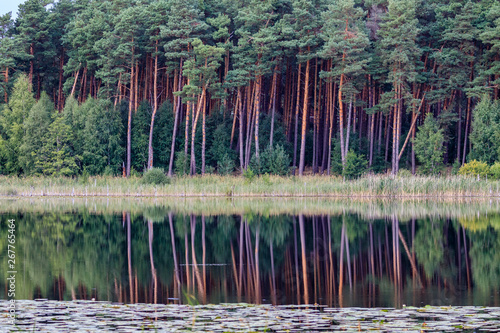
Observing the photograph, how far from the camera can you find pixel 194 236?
24109 millimetres

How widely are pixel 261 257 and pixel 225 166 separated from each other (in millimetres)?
34211

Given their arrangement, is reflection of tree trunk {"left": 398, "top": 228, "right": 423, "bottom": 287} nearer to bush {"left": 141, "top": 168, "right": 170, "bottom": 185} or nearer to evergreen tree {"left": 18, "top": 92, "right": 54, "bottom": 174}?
bush {"left": 141, "top": 168, "right": 170, "bottom": 185}

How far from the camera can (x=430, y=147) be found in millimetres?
49406

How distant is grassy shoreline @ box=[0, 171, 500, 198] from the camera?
40469 millimetres

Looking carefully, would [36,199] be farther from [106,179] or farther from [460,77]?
[460,77]

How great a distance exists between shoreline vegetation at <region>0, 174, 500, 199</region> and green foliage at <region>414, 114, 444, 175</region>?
18.4 ft

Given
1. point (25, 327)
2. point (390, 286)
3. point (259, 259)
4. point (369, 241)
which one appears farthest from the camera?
point (369, 241)

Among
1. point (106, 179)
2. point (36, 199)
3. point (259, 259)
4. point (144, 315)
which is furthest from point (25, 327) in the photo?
point (106, 179)

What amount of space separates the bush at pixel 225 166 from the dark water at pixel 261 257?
65.6 feet

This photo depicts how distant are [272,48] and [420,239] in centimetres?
3271

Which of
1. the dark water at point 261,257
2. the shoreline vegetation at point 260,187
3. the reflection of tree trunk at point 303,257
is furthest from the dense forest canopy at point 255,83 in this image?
the reflection of tree trunk at point 303,257

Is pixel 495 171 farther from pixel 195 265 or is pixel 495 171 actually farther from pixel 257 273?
pixel 257 273

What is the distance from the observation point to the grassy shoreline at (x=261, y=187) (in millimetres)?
40469

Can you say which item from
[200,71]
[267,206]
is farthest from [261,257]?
[200,71]
